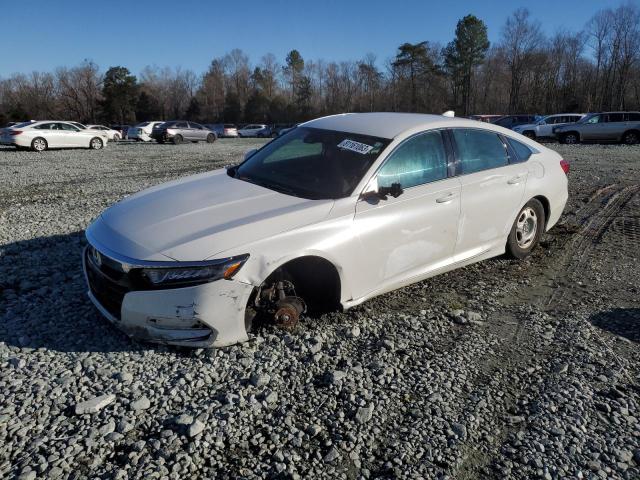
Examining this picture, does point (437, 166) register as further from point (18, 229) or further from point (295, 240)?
point (18, 229)

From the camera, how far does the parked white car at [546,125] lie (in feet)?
90.8

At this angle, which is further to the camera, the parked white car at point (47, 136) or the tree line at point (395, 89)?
the tree line at point (395, 89)

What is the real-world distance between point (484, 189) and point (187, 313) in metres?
2.93

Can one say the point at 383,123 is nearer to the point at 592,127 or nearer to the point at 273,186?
the point at 273,186

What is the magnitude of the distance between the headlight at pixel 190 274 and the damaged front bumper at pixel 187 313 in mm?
40

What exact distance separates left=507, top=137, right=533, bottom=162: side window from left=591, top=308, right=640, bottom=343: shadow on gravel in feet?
5.94

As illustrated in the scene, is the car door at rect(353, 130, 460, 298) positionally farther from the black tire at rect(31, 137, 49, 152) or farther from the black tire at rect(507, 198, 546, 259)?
the black tire at rect(31, 137, 49, 152)

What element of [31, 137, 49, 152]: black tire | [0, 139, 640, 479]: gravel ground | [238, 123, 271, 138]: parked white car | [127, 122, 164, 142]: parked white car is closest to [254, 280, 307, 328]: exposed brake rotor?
[0, 139, 640, 479]: gravel ground

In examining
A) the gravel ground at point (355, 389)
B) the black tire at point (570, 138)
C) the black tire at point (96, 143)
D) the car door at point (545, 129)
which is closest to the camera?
the gravel ground at point (355, 389)

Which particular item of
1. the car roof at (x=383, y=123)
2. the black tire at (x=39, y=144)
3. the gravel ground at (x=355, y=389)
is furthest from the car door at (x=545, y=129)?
the car roof at (x=383, y=123)

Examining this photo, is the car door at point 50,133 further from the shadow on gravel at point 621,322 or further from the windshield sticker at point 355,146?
the shadow on gravel at point 621,322

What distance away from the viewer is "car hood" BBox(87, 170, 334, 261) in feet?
10.4

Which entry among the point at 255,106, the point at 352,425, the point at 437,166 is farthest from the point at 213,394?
the point at 255,106

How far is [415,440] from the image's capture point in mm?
2561
